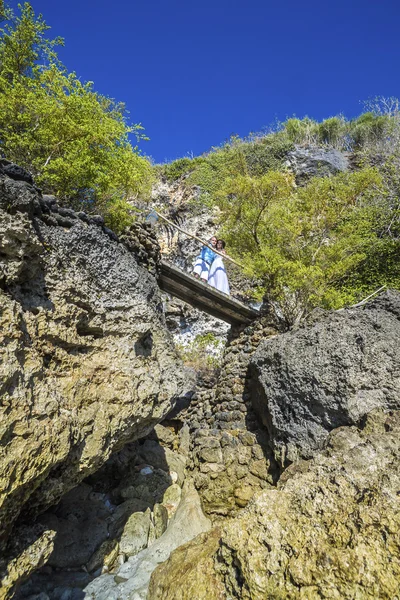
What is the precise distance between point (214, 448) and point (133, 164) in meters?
6.45

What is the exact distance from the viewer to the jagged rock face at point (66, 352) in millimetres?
3383

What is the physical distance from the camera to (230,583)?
346 centimetres

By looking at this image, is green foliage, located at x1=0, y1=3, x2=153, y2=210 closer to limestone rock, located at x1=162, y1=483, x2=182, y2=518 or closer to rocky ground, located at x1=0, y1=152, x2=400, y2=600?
rocky ground, located at x1=0, y1=152, x2=400, y2=600

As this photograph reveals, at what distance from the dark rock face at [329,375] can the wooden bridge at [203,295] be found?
2184 mm

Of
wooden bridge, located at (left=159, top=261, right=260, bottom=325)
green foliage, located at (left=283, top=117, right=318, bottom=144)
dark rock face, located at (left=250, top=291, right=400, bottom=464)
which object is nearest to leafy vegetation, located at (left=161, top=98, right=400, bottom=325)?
wooden bridge, located at (left=159, top=261, right=260, bottom=325)

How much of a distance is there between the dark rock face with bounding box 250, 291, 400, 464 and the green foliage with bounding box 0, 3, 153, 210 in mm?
4795

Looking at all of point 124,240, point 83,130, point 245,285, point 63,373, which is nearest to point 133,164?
point 83,130

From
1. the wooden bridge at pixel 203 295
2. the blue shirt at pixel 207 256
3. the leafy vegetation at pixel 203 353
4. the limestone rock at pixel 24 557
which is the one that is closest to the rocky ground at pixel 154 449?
the limestone rock at pixel 24 557

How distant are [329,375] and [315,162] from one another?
15312 millimetres

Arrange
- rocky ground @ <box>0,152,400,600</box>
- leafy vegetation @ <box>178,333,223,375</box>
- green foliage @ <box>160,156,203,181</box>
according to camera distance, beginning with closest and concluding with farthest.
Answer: rocky ground @ <box>0,152,400,600</box>, leafy vegetation @ <box>178,333,223,375</box>, green foliage @ <box>160,156,203,181</box>

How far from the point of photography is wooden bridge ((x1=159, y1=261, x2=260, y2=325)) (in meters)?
8.11

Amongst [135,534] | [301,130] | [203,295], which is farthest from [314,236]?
[301,130]

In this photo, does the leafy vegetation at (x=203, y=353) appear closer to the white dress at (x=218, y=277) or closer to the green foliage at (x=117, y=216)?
the white dress at (x=218, y=277)

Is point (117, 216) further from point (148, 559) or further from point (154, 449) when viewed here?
point (148, 559)
